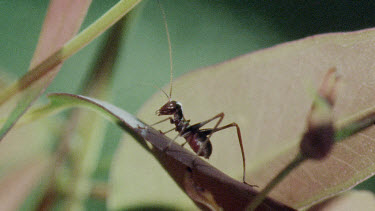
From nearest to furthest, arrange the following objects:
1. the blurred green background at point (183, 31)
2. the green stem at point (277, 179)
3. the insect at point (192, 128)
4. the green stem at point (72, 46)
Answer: the green stem at point (277, 179)
the green stem at point (72, 46)
the insect at point (192, 128)
the blurred green background at point (183, 31)

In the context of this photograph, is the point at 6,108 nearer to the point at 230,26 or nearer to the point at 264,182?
the point at 264,182

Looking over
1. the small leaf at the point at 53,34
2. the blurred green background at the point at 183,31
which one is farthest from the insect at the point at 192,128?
the blurred green background at the point at 183,31

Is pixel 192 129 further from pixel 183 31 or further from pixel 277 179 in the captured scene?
pixel 183 31

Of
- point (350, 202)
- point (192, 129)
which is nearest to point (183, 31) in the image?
point (192, 129)

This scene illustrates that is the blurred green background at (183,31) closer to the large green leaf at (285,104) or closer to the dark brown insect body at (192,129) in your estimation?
the dark brown insect body at (192,129)

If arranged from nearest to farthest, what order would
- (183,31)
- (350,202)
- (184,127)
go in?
(350,202) → (184,127) → (183,31)

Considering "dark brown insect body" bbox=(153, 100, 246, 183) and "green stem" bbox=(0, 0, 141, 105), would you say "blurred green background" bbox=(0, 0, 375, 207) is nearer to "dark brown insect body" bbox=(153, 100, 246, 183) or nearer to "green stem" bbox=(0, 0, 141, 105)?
"dark brown insect body" bbox=(153, 100, 246, 183)

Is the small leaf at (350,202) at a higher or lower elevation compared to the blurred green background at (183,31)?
lower
